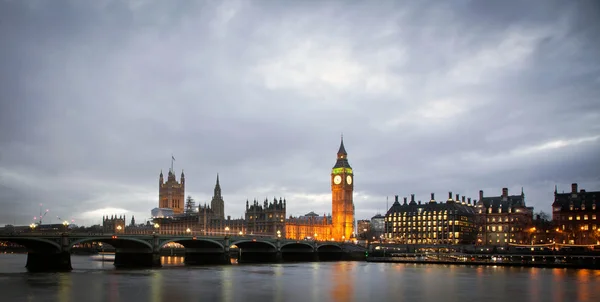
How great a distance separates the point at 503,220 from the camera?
520 feet

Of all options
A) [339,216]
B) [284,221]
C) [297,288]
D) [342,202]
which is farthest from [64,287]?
[339,216]

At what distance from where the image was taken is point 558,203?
139 metres

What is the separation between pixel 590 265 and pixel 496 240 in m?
73.6

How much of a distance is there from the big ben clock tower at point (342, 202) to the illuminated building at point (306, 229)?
364 centimetres

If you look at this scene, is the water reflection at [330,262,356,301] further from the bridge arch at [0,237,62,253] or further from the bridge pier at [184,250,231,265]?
the bridge pier at [184,250,231,265]

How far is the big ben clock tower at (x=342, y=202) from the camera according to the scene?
188500 mm

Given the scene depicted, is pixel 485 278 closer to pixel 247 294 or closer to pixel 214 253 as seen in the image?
pixel 247 294

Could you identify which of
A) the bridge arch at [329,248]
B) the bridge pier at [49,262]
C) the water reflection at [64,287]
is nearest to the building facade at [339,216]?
the bridge arch at [329,248]

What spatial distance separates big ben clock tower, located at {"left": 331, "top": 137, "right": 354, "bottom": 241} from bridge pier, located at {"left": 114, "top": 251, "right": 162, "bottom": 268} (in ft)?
323

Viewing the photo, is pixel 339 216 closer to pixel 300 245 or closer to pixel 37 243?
pixel 300 245

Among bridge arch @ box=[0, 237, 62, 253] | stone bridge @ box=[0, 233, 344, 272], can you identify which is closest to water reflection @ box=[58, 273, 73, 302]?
bridge arch @ box=[0, 237, 62, 253]

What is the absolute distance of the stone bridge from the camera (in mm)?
77312

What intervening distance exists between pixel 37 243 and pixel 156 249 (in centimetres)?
1877

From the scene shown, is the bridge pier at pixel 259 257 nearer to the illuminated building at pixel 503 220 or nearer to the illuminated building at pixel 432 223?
the illuminated building at pixel 432 223
